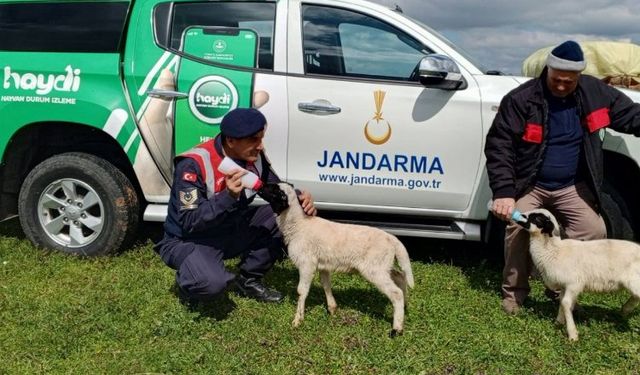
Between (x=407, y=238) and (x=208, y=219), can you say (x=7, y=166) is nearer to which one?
(x=208, y=219)

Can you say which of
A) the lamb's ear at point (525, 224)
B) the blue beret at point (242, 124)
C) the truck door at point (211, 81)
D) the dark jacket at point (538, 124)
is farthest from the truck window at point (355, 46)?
the lamb's ear at point (525, 224)

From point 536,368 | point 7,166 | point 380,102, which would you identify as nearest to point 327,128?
point 380,102

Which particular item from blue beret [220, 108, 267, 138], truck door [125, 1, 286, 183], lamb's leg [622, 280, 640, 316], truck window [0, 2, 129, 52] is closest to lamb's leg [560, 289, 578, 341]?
lamb's leg [622, 280, 640, 316]

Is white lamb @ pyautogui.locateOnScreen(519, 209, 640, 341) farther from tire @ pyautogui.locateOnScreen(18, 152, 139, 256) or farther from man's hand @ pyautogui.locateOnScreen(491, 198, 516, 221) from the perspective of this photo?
tire @ pyautogui.locateOnScreen(18, 152, 139, 256)

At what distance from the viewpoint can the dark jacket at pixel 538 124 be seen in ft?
11.5

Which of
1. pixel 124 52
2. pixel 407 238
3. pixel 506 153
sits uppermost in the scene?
pixel 124 52

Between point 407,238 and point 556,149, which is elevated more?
point 556,149

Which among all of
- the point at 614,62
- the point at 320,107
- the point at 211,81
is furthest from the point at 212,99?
the point at 614,62

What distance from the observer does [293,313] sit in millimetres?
3578

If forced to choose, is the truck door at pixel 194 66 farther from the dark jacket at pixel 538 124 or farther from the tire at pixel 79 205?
the dark jacket at pixel 538 124

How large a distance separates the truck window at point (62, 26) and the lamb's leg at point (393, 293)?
2.51 meters

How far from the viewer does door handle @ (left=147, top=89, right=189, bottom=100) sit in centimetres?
406

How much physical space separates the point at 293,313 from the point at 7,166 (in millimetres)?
2569

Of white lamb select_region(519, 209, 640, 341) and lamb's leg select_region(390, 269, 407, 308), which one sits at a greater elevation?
white lamb select_region(519, 209, 640, 341)
